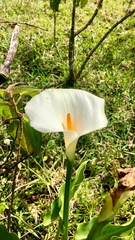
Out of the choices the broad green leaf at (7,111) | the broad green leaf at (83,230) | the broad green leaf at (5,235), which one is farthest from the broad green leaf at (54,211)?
the broad green leaf at (7,111)

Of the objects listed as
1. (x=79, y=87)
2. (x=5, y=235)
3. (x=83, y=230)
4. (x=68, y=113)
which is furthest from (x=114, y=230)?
(x=79, y=87)

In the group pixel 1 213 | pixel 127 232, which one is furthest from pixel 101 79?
pixel 127 232

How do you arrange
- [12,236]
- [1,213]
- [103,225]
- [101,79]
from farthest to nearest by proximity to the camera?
[101,79] < [1,213] < [103,225] < [12,236]

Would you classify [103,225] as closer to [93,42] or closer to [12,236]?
[12,236]

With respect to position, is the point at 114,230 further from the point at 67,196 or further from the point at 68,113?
the point at 68,113

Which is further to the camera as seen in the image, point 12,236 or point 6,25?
point 6,25

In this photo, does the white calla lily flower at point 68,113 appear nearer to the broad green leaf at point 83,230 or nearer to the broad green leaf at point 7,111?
the broad green leaf at point 7,111

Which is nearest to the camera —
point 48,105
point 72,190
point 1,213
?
point 48,105
